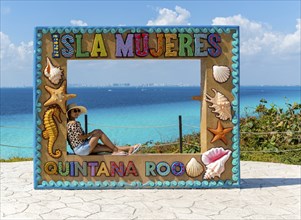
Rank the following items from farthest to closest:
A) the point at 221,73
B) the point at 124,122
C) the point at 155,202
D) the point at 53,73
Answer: the point at 124,122, the point at 221,73, the point at 53,73, the point at 155,202

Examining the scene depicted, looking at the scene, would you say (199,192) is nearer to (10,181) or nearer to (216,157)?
(216,157)

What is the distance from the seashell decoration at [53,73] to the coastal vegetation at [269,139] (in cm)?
447

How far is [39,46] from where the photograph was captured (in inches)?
275

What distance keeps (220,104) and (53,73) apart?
2998 mm

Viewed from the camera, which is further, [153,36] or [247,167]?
[247,167]

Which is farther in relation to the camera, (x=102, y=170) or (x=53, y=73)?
(x=102, y=170)

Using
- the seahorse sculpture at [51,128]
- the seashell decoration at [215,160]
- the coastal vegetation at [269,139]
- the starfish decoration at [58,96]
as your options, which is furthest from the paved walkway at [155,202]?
the coastal vegetation at [269,139]

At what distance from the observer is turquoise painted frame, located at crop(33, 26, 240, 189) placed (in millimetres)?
6980

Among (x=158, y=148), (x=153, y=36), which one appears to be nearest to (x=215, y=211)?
(x=153, y=36)

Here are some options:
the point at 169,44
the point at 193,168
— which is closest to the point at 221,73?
the point at 169,44

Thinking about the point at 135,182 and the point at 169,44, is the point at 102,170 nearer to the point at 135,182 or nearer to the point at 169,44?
the point at 135,182

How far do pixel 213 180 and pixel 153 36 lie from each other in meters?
2.80

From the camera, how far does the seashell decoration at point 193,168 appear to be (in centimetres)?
712

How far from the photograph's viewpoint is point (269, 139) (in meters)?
12.0
